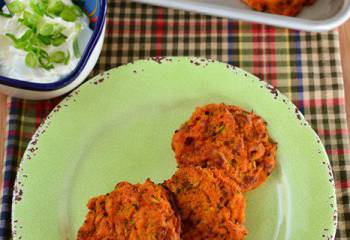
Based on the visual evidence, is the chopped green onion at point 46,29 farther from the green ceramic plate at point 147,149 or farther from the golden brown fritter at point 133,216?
the golden brown fritter at point 133,216

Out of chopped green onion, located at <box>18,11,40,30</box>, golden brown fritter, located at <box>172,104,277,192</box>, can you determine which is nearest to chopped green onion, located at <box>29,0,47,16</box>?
chopped green onion, located at <box>18,11,40,30</box>

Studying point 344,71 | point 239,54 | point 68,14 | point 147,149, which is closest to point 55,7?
point 68,14

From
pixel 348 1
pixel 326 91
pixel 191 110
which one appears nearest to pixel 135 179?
pixel 191 110

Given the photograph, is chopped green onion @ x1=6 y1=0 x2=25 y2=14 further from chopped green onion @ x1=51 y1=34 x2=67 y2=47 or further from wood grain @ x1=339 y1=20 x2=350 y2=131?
wood grain @ x1=339 y1=20 x2=350 y2=131

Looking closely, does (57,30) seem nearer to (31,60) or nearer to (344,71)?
(31,60)

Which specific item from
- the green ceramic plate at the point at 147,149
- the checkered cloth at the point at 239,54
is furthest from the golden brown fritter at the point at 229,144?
the checkered cloth at the point at 239,54

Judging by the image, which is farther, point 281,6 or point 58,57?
point 281,6

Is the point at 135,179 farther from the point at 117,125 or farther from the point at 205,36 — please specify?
the point at 205,36
